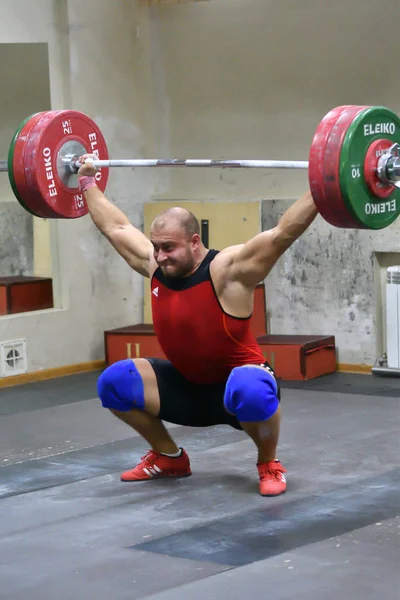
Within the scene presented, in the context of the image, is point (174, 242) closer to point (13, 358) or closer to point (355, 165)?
point (355, 165)

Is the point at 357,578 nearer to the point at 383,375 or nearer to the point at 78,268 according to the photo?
the point at 383,375

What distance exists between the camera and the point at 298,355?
6082 mm

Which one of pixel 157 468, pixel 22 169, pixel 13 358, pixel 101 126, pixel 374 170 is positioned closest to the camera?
pixel 374 170

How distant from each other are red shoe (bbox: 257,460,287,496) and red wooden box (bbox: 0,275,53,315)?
277 centimetres

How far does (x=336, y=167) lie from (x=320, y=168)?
2.1 inches

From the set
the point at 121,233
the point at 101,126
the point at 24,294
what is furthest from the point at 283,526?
the point at 101,126

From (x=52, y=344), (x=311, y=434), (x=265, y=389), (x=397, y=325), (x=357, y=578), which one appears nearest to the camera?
(x=357, y=578)

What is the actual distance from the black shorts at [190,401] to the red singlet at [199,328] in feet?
0.21

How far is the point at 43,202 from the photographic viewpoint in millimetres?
4340

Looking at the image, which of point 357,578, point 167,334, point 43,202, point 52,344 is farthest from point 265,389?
point 52,344

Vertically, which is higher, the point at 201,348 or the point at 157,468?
the point at 201,348

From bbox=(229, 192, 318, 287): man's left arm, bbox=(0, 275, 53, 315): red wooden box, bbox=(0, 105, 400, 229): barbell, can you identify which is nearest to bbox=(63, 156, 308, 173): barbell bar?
bbox=(0, 105, 400, 229): barbell

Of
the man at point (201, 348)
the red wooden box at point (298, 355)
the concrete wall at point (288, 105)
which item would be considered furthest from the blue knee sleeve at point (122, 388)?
the concrete wall at point (288, 105)

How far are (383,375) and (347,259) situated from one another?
26.5 inches
